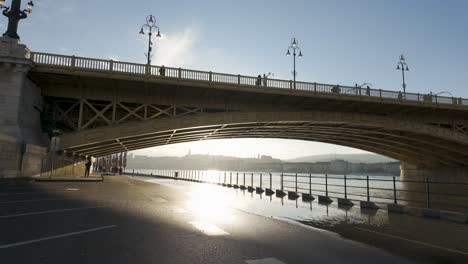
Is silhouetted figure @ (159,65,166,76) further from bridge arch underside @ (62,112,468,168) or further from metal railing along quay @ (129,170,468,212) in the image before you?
metal railing along quay @ (129,170,468,212)

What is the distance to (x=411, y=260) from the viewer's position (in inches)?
212

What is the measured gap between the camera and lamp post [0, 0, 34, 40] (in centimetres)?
2367

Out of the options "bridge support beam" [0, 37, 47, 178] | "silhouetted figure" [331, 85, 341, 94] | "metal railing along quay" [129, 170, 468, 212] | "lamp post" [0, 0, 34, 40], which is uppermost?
A: "lamp post" [0, 0, 34, 40]

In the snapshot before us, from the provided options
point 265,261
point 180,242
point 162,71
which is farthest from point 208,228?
point 162,71

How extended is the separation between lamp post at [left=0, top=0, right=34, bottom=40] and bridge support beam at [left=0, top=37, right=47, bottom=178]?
1.38 metres

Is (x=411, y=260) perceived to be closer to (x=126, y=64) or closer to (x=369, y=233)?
(x=369, y=233)

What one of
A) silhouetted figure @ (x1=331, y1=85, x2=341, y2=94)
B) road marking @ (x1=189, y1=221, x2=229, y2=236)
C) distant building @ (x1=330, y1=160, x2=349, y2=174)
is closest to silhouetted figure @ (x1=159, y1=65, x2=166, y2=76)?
silhouetted figure @ (x1=331, y1=85, x2=341, y2=94)

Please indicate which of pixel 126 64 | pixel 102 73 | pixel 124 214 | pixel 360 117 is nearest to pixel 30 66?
pixel 102 73

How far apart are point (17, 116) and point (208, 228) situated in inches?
834

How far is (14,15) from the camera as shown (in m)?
24.5

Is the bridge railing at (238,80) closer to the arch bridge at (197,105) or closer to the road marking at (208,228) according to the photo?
the arch bridge at (197,105)

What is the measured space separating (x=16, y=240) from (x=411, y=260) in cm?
750

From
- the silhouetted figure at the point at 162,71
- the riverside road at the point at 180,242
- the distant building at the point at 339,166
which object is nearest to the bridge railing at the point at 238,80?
the silhouetted figure at the point at 162,71

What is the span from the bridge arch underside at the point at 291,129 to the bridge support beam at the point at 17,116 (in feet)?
9.18
